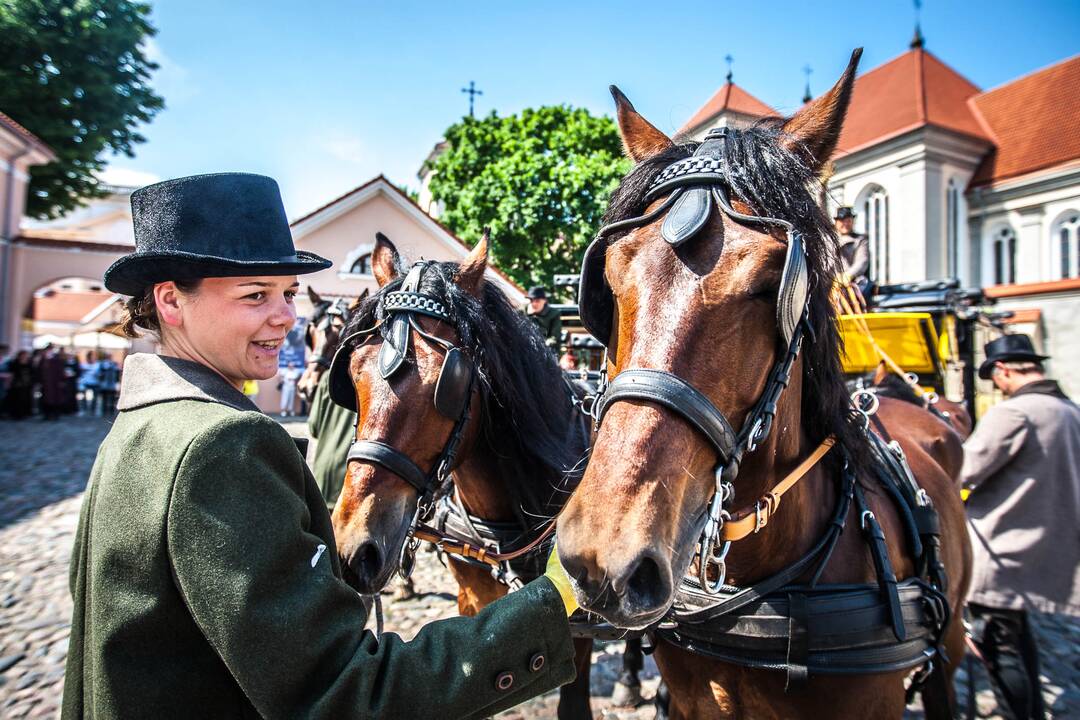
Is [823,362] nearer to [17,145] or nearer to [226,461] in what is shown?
[226,461]

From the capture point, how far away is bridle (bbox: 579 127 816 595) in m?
1.20

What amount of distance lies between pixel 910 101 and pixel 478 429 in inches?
1280

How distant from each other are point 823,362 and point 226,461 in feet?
4.75

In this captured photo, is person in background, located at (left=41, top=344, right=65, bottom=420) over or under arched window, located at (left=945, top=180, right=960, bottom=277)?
under

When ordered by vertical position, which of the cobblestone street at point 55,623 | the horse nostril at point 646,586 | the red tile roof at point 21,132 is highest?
the red tile roof at point 21,132

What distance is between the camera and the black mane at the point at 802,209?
1448 millimetres

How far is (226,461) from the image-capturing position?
1.02 m

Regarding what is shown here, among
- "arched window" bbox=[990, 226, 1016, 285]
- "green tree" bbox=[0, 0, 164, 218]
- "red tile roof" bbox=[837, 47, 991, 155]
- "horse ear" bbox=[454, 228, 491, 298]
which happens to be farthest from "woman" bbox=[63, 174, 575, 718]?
"arched window" bbox=[990, 226, 1016, 285]

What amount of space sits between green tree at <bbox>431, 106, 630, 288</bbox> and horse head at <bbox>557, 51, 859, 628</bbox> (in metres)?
19.5

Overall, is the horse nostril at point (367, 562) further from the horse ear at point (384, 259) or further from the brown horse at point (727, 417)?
the horse ear at point (384, 259)

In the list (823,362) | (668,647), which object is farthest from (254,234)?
(668,647)

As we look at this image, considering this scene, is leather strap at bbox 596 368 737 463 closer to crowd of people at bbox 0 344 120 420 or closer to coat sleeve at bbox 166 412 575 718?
coat sleeve at bbox 166 412 575 718

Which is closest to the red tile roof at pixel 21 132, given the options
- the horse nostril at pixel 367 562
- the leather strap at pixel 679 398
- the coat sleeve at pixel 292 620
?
the horse nostril at pixel 367 562

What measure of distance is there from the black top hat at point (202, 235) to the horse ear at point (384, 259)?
179cm
